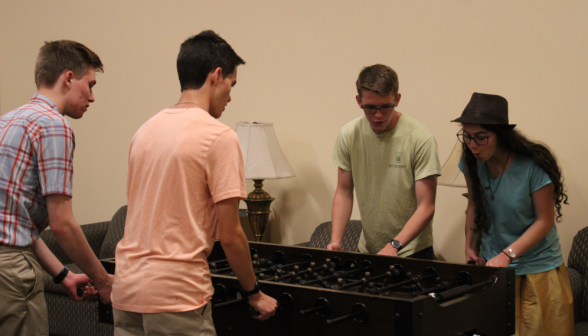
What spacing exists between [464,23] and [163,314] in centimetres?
260

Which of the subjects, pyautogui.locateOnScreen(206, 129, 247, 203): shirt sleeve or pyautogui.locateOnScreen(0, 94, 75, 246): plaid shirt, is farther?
pyautogui.locateOnScreen(0, 94, 75, 246): plaid shirt

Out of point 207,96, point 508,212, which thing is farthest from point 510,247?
point 207,96

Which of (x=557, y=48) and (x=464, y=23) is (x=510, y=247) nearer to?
(x=557, y=48)

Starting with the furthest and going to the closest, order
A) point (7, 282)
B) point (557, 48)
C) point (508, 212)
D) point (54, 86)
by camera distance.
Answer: point (557, 48) < point (508, 212) < point (54, 86) < point (7, 282)

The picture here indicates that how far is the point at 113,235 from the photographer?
4.43 metres

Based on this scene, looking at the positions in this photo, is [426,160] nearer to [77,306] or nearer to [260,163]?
[260,163]

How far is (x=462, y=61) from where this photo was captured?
338 cm

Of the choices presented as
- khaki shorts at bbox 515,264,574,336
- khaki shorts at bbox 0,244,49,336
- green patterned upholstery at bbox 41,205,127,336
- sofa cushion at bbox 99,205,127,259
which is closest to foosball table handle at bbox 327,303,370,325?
khaki shorts at bbox 515,264,574,336

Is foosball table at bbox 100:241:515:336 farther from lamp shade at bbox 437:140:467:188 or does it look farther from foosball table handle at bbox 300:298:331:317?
Result: lamp shade at bbox 437:140:467:188

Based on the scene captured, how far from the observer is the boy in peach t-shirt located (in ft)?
4.94

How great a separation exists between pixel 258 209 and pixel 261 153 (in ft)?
1.32

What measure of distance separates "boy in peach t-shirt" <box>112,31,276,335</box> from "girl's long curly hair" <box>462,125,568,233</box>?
1.16 m

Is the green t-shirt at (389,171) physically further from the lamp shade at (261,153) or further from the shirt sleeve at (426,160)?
the lamp shade at (261,153)

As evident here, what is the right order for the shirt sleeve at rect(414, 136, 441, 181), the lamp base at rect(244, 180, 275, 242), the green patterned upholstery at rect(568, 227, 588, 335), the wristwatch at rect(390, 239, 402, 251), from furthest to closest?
the lamp base at rect(244, 180, 275, 242) → the green patterned upholstery at rect(568, 227, 588, 335) → the shirt sleeve at rect(414, 136, 441, 181) → the wristwatch at rect(390, 239, 402, 251)
